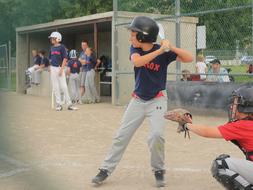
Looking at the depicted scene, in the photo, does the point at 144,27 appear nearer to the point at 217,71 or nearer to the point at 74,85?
the point at 217,71

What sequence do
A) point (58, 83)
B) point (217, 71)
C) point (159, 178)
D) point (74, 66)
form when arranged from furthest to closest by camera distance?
point (74, 66)
point (58, 83)
point (217, 71)
point (159, 178)

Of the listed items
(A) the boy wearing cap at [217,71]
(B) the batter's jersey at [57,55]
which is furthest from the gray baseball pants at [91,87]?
(A) the boy wearing cap at [217,71]

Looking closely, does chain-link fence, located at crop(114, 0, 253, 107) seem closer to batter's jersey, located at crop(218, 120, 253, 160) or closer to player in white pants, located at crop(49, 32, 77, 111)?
player in white pants, located at crop(49, 32, 77, 111)

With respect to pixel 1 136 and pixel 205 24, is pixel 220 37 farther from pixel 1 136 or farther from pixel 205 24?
pixel 1 136

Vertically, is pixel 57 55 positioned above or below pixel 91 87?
above

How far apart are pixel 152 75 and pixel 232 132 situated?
1.36 metres

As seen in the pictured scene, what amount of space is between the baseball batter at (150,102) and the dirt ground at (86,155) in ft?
0.84

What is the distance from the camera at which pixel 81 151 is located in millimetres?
6535

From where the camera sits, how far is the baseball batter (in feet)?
15.4

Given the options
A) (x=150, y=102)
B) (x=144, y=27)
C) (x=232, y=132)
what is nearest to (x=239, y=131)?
(x=232, y=132)

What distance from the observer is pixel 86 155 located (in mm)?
6289

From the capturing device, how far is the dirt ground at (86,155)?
3109 mm

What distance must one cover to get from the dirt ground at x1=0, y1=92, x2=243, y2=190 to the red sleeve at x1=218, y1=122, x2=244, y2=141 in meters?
1.24

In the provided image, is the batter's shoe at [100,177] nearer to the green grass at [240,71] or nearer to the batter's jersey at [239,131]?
the batter's jersey at [239,131]
